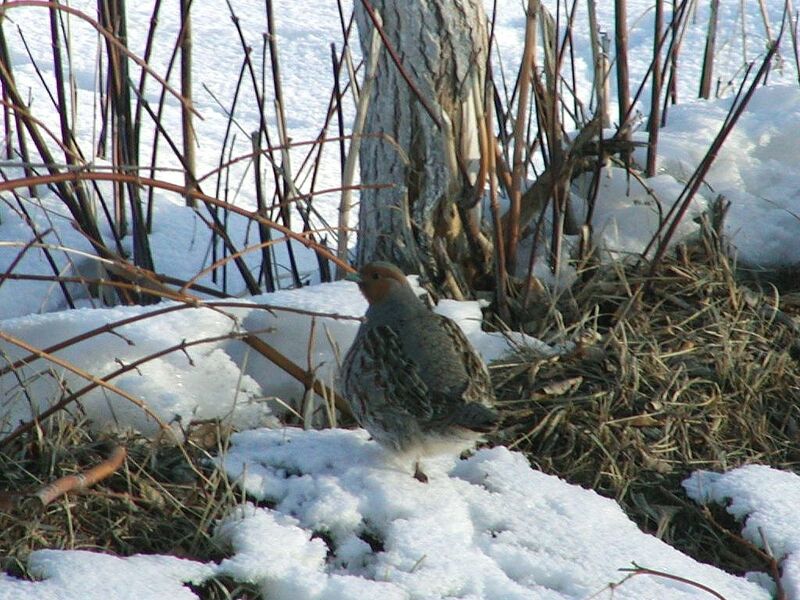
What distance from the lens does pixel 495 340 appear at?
11.4 feet

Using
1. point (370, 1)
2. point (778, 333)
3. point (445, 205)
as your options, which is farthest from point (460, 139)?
point (778, 333)

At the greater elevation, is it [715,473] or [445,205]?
[445,205]

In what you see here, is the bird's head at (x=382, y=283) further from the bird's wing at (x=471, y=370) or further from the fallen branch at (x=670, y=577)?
the fallen branch at (x=670, y=577)

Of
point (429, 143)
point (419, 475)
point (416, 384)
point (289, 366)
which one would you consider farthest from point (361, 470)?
point (429, 143)

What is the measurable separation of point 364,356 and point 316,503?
42 cm

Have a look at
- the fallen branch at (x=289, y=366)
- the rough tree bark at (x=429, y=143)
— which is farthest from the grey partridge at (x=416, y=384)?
the rough tree bark at (x=429, y=143)

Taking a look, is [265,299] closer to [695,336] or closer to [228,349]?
[228,349]

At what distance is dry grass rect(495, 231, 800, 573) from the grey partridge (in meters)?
0.35

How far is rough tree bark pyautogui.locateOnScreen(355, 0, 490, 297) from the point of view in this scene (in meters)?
3.54

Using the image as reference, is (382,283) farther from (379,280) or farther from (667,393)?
(667,393)

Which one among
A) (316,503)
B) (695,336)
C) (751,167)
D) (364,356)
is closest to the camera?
(316,503)

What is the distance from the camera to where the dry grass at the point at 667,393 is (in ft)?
9.80

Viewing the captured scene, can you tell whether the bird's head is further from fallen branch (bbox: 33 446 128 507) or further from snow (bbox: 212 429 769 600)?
fallen branch (bbox: 33 446 128 507)

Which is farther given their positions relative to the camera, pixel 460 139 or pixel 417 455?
pixel 460 139
